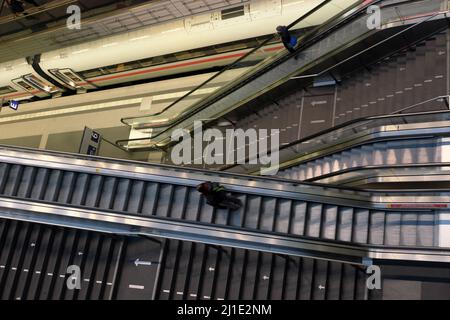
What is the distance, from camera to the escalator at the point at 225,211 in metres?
6.32

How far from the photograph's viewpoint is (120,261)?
785 cm

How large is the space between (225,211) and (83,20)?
853cm

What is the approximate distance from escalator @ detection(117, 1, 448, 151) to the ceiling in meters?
2.73

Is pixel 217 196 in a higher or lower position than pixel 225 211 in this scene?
higher

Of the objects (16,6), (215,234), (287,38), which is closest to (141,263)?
(215,234)

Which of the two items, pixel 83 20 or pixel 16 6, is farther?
pixel 83 20

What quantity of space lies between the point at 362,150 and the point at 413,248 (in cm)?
179

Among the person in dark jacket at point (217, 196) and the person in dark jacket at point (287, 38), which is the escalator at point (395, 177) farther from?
the person in dark jacket at point (287, 38)

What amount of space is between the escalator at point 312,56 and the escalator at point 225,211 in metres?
1.78

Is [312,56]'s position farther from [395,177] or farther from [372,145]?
[395,177]

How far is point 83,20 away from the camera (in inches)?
539

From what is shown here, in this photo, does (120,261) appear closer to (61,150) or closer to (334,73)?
(61,150)

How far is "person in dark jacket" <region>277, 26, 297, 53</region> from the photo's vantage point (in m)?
8.65

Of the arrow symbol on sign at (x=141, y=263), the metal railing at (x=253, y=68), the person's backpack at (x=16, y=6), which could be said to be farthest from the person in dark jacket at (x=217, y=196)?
the person's backpack at (x=16, y=6)
